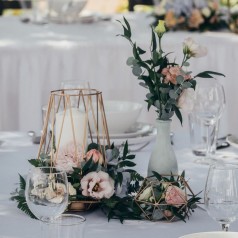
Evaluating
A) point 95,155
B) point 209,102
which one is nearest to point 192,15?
point 209,102

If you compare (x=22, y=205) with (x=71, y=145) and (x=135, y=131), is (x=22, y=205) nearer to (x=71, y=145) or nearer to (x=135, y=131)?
(x=71, y=145)

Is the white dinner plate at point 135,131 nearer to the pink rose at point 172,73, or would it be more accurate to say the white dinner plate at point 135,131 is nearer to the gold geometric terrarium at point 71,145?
the gold geometric terrarium at point 71,145

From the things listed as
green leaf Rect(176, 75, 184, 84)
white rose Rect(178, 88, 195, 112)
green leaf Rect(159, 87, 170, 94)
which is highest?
green leaf Rect(176, 75, 184, 84)

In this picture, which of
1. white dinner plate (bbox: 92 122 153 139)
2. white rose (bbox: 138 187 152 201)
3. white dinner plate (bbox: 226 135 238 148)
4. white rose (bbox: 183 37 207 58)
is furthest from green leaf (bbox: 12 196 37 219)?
white dinner plate (bbox: 226 135 238 148)

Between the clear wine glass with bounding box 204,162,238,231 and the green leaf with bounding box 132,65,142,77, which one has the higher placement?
the green leaf with bounding box 132,65,142,77

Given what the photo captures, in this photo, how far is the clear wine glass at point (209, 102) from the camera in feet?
6.75

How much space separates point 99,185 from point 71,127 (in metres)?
0.17

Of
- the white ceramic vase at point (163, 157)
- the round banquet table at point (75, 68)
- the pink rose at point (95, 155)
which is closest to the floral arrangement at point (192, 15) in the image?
the round banquet table at point (75, 68)

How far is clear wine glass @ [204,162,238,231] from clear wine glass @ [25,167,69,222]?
245mm

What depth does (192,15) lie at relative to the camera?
162 inches

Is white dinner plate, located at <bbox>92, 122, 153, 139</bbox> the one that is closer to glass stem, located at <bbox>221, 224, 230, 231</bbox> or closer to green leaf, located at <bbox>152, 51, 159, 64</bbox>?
green leaf, located at <bbox>152, 51, 159, 64</bbox>

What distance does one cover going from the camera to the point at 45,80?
139 inches

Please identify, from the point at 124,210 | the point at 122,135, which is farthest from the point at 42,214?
the point at 122,135

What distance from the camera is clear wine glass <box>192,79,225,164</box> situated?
2057mm
